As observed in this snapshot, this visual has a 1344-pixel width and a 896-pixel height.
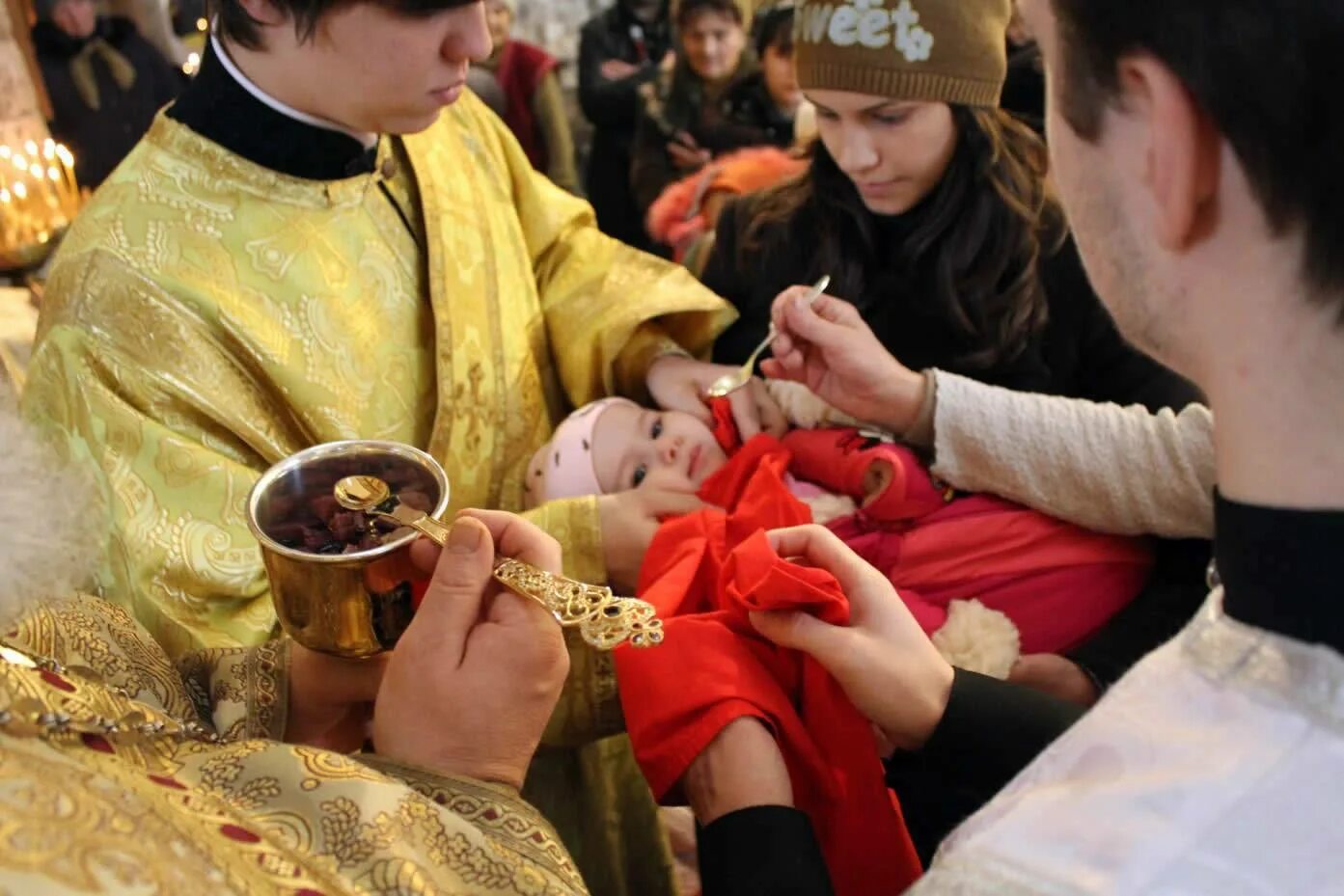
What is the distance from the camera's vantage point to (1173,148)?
0.65 m

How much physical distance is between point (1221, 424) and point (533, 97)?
5.12 metres

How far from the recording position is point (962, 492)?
5.17ft

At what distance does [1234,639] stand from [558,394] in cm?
141

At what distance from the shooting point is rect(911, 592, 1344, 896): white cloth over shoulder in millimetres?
622

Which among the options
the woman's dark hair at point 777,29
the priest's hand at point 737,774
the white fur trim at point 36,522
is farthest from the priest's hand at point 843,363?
the woman's dark hair at point 777,29

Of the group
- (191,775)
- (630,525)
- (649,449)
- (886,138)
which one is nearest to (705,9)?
(886,138)

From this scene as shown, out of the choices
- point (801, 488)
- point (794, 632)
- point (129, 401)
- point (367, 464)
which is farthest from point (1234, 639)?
point (129, 401)

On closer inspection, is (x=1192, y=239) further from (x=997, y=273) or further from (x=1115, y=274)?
(x=997, y=273)

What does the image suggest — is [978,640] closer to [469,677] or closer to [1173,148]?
[469,677]

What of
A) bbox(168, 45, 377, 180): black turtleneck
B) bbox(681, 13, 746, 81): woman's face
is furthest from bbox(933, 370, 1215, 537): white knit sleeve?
bbox(681, 13, 746, 81): woman's face

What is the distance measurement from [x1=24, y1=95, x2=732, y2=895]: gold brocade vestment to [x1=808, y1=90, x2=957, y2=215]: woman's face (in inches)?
14.7

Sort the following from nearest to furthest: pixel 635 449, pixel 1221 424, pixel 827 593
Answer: pixel 1221 424 → pixel 827 593 → pixel 635 449

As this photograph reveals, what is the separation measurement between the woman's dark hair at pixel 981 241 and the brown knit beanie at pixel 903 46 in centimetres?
10

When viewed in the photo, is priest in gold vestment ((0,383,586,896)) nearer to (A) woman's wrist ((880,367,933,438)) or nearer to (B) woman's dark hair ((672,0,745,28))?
(A) woman's wrist ((880,367,933,438))
